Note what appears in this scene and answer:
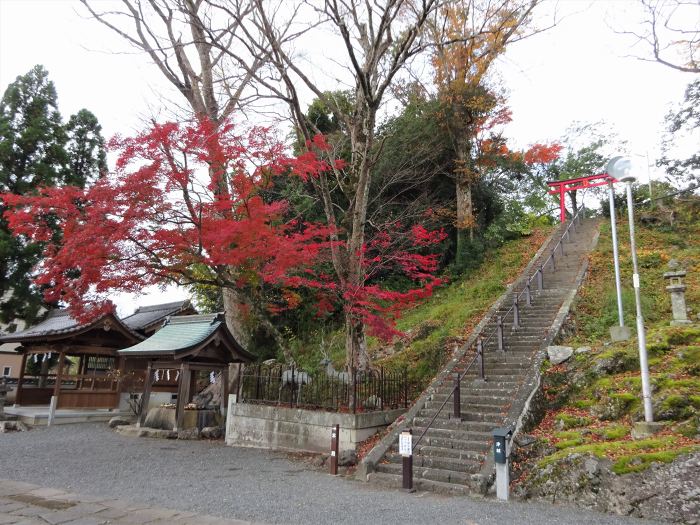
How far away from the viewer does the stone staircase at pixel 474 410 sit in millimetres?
7402

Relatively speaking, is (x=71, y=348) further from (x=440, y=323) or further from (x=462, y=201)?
(x=462, y=201)

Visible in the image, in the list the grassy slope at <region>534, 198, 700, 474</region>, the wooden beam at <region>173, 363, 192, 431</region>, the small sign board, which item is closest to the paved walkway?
the small sign board

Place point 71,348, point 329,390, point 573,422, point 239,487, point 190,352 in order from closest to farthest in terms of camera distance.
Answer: point 239,487 → point 573,422 → point 329,390 → point 190,352 → point 71,348

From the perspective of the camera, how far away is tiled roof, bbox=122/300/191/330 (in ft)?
72.2

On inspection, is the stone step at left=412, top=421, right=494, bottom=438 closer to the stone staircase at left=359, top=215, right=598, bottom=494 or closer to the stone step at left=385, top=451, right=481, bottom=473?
the stone staircase at left=359, top=215, right=598, bottom=494

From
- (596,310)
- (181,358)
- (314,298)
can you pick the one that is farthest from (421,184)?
(181,358)

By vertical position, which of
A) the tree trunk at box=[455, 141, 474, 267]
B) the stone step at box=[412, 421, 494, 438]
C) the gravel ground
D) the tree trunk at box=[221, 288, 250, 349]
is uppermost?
the tree trunk at box=[455, 141, 474, 267]

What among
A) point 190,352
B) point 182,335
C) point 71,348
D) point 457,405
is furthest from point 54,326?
point 457,405

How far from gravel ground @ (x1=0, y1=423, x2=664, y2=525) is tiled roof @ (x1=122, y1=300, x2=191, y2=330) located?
10.9m

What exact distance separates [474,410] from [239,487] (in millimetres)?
4709

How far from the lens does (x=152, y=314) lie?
23.7 m

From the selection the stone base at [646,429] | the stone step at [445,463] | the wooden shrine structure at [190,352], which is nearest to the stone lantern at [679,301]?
the stone base at [646,429]

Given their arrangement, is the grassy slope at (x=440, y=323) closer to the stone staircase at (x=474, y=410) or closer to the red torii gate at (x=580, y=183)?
the stone staircase at (x=474, y=410)

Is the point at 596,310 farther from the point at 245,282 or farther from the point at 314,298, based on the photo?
the point at 314,298
